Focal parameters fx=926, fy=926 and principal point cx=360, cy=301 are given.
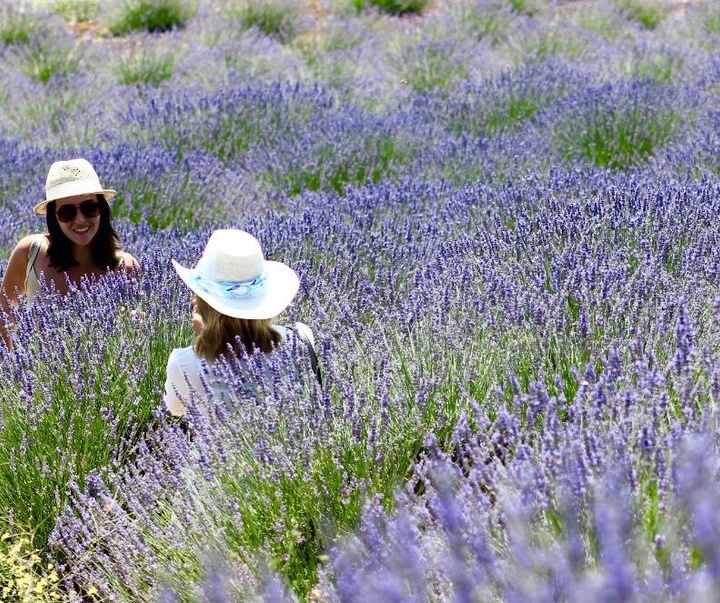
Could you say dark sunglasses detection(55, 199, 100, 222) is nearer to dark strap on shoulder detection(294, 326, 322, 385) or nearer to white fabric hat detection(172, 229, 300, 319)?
white fabric hat detection(172, 229, 300, 319)

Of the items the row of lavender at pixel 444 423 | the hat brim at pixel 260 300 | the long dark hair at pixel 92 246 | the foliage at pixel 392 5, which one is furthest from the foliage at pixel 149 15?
the hat brim at pixel 260 300

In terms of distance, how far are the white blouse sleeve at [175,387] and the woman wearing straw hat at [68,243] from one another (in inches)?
44.9

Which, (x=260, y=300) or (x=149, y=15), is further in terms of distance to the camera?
(x=149, y=15)

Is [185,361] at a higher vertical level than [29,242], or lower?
higher

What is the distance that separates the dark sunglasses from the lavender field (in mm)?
327

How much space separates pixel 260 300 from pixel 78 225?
1.42 metres

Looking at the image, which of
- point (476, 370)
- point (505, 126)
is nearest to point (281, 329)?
point (476, 370)

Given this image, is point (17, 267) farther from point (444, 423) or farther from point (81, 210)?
point (444, 423)

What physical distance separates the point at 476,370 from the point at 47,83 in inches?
284

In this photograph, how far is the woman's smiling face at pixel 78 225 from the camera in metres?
3.69

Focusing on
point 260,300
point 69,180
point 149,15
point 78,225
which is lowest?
point 149,15

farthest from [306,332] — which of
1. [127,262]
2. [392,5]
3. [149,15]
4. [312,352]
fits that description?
[392,5]

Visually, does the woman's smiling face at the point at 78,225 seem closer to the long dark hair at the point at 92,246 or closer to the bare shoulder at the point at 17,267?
the long dark hair at the point at 92,246

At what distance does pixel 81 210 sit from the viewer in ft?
12.2
